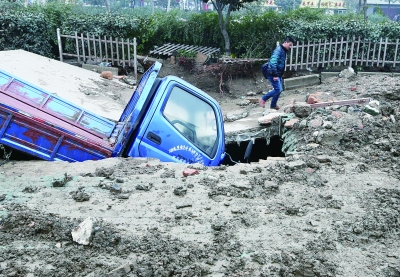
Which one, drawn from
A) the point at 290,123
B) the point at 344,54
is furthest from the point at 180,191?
the point at 344,54

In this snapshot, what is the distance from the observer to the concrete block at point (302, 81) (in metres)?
12.8

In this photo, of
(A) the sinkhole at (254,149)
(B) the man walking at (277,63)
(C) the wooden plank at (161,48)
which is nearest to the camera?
(A) the sinkhole at (254,149)

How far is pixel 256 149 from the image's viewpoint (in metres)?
8.52

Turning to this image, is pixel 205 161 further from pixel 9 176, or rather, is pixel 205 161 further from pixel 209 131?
pixel 9 176

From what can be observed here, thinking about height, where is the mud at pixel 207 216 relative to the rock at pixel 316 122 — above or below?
below

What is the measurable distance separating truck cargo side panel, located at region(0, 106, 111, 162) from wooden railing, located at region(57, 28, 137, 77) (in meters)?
8.14

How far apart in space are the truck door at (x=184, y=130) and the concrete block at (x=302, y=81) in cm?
756

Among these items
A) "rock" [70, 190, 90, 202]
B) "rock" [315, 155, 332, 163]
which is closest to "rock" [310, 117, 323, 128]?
"rock" [315, 155, 332, 163]

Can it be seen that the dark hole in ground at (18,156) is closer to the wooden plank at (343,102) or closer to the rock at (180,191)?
the rock at (180,191)

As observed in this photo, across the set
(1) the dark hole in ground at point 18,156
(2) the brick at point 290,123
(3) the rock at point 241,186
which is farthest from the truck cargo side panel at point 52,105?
(2) the brick at point 290,123

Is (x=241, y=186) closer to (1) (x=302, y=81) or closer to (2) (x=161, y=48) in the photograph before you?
(1) (x=302, y=81)

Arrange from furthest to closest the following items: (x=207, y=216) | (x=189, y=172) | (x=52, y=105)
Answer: (x=52, y=105) → (x=189, y=172) → (x=207, y=216)

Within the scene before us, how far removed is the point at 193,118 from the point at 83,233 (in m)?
2.33

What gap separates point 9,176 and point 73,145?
840 mm
